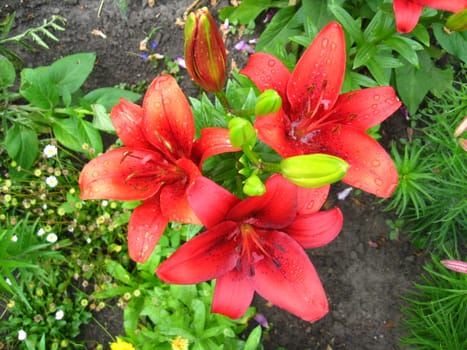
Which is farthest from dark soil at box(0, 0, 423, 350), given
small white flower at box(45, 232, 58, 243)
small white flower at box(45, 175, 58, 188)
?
small white flower at box(45, 175, 58, 188)

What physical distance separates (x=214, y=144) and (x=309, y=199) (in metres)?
0.24

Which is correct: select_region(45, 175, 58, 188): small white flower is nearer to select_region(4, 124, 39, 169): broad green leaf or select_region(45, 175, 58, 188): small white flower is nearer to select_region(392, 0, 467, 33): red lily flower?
select_region(4, 124, 39, 169): broad green leaf

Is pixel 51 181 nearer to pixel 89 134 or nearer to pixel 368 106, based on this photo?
pixel 89 134

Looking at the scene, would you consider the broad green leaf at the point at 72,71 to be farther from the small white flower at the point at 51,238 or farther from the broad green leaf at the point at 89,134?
the small white flower at the point at 51,238

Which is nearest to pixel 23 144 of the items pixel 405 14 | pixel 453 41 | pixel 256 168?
pixel 256 168

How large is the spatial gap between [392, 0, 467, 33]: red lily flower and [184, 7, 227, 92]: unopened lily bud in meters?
0.45

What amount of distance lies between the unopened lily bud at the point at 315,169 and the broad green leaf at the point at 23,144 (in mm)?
1412

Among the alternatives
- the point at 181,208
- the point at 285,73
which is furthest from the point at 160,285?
the point at 285,73

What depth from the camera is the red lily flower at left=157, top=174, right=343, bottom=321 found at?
3.11ft

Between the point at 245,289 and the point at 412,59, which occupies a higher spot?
the point at 412,59

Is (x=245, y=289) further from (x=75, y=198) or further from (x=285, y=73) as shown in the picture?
(x=75, y=198)

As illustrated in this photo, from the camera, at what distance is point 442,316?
1.81 metres

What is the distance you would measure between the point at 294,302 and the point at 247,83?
0.89 metres

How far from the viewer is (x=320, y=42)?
1026 millimetres
